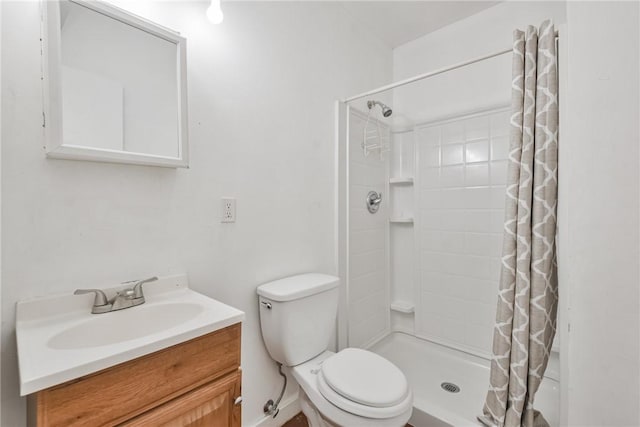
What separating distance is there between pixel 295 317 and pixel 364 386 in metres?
0.42

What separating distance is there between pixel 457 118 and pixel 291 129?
52.2 inches

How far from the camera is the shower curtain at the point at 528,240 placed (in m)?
1.24

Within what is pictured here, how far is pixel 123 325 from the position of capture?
958 mm

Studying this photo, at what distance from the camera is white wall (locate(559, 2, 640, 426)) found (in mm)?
560

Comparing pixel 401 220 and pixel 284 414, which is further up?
pixel 401 220

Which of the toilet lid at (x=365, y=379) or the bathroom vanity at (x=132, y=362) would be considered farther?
the toilet lid at (x=365, y=379)

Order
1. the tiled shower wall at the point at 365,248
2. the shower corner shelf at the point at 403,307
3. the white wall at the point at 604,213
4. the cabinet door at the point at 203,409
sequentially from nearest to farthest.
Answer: the white wall at the point at 604,213, the cabinet door at the point at 203,409, the tiled shower wall at the point at 365,248, the shower corner shelf at the point at 403,307

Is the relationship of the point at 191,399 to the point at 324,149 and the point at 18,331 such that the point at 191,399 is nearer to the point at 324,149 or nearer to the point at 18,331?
the point at 18,331

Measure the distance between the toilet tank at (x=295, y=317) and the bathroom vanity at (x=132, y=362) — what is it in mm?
390

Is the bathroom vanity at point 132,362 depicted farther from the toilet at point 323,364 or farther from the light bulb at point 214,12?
the light bulb at point 214,12

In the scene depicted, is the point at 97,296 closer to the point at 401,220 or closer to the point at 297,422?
the point at 297,422

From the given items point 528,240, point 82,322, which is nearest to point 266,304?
point 82,322

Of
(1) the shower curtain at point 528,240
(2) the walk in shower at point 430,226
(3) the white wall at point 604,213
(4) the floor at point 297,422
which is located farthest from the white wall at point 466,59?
(4) the floor at point 297,422

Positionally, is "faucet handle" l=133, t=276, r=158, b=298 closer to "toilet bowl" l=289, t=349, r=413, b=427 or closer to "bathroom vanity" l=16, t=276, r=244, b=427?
"bathroom vanity" l=16, t=276, r=244, b=427
